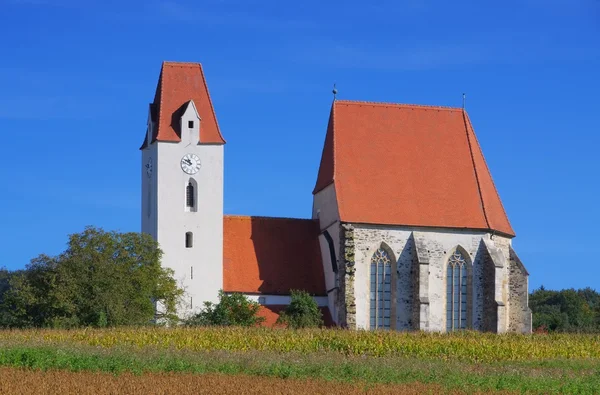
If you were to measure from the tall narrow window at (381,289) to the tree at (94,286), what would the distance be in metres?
8.46

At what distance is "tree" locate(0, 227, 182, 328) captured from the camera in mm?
53312

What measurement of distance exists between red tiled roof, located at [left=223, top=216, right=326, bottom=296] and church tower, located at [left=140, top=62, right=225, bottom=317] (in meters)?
1.10

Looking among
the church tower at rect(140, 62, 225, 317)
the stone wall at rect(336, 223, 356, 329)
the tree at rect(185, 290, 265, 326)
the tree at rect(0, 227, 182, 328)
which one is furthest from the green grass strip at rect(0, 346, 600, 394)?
the church tower at rect(140, 62, 225, 317)

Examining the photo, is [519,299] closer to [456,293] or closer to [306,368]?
[456,293]

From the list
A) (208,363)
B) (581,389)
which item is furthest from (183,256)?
(581,389)

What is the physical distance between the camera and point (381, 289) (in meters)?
57.6

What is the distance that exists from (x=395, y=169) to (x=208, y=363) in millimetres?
27267

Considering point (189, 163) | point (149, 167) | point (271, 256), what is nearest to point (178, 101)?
point (189, 163)

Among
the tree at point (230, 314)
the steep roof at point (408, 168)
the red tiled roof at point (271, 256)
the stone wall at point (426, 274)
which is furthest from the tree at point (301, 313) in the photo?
→ the steep roof at point (408, 168)

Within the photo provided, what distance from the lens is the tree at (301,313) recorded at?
55000 millimetres

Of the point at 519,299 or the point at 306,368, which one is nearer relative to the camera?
the point at 306,368

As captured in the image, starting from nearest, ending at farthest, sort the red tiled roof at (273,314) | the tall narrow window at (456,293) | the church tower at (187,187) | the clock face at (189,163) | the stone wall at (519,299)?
the red tiled roof at (273,314)
the church tower at (187,187)
the clock face at (189,163)
the tall narrow window at (456,293)
the stone wall at (519,299)

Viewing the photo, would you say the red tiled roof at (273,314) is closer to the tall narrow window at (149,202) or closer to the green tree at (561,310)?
the tall narrow window at (149,202)

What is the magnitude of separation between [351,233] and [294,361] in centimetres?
2042
